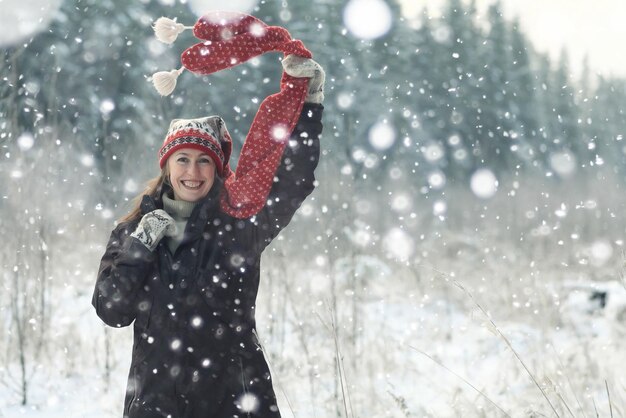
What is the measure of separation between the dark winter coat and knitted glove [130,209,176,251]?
4 cm

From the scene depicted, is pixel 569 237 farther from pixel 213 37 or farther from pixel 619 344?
pixel 213 37

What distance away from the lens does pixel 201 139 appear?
9.16ft

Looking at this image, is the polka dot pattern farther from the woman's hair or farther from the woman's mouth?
the woman's hair

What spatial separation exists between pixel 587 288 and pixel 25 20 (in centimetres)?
653

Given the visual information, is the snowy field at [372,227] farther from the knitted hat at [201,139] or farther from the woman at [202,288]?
the knitted hat at [201,139]

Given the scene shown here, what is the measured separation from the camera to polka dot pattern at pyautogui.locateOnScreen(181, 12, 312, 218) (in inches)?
105

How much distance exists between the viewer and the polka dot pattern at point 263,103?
2656 millimetres

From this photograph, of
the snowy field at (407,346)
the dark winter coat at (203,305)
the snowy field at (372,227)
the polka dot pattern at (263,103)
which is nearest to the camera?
the dark winter coat at (203,305)

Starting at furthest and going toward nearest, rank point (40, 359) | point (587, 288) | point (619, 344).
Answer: point (587, 288), point (40, 359), point (619, 344)

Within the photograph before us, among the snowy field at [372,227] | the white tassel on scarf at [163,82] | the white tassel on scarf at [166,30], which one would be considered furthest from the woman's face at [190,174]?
the snowy field at [372,227]

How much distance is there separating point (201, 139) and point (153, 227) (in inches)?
17.3

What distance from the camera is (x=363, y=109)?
896 inches

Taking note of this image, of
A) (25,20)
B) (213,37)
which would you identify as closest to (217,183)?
(213,37)

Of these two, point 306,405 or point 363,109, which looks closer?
point 306,405
